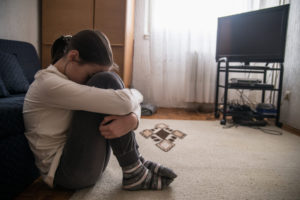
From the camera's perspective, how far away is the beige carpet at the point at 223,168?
36.2 inches

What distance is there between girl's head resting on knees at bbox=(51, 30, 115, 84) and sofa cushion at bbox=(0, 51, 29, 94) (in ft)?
2.61

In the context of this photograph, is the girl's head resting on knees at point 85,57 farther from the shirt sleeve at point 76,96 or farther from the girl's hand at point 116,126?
the girl's hand at point 116,126

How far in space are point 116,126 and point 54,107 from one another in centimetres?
25

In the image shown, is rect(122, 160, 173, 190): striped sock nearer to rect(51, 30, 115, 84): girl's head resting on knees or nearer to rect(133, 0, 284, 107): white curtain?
rect(51, 30, 115, 84): girl's head resting on knees

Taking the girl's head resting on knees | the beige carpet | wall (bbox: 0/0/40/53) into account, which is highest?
wall (bbox: 0/0/40/53)

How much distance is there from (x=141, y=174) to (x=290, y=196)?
2.20 ft

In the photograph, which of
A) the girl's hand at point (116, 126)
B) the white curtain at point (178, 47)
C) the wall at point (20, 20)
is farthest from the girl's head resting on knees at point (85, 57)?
the white curtain at point (178, 47)

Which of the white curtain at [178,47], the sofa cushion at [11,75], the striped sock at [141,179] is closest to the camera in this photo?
the striped sock at [141,179]

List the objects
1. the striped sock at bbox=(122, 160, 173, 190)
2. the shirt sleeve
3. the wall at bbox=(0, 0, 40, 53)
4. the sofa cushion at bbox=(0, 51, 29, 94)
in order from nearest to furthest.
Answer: the shirt sleeve < the striped sock at bbox=(122, 160, 173, 190) < the sofa cushion at bbox=(0, 51, 29, 94) < the wall at bbox=(0, 0, 40, 53)

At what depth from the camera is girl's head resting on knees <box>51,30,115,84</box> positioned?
77cm

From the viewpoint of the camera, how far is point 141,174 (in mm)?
898

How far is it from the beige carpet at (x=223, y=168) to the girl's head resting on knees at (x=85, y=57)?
1.70ft

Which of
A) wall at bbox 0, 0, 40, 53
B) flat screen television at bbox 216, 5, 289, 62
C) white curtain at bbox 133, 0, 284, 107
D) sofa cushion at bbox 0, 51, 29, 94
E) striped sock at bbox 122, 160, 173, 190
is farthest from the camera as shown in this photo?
white curtain at bbox 133, 0, 284, 107

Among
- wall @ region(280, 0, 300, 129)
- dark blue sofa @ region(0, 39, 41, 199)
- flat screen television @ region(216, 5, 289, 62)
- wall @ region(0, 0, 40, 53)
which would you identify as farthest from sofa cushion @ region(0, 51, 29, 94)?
wall @ region(280, 0, 300, 129)
